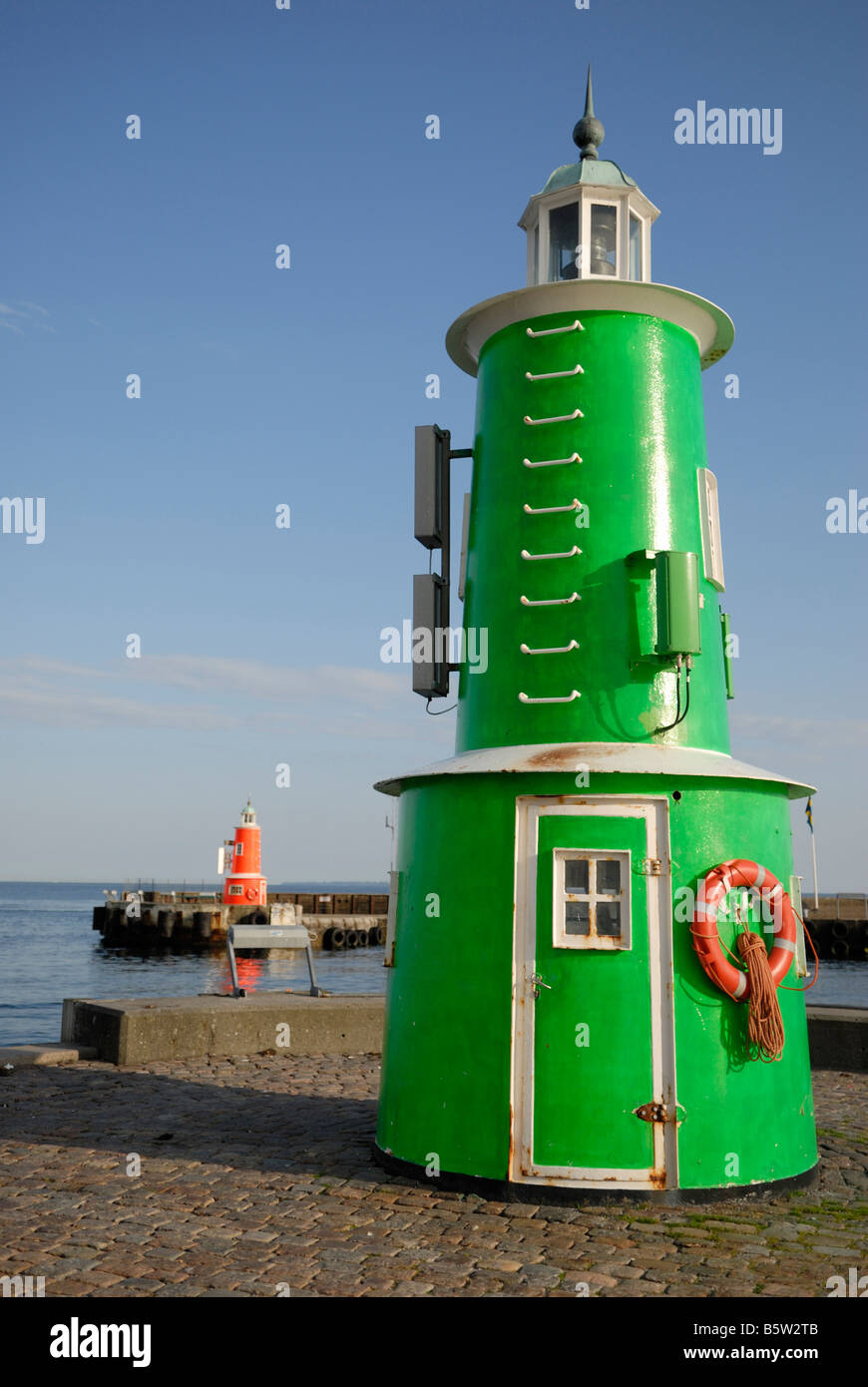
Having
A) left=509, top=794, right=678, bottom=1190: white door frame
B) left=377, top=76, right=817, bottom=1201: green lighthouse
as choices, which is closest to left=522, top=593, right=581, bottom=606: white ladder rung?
left=377, top=76, right=817, bottom=1201: green lighthouse

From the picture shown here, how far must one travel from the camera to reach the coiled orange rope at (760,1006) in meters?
7.85

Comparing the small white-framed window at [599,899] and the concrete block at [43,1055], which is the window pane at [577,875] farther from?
the concrete block at [43,1055]

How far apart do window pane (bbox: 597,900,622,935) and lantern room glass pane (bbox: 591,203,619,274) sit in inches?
211

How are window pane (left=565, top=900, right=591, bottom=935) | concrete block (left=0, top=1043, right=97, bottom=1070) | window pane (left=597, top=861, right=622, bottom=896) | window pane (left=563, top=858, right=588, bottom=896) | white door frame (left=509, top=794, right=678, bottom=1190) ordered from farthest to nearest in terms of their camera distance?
concrete block (left=0, top=1043, right=97, bottom=1070) → window pane (left=565, top=900, right=591, bottom=935) → window pane (left=563, top=858, right=588, bottom=896) → window pane (left=597, top=861, right=622, bottom=896) → white door frame (left=509, top=794, right=678, bottom=1190)

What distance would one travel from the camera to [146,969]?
54.4m

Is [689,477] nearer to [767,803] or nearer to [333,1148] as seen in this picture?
[767,803]

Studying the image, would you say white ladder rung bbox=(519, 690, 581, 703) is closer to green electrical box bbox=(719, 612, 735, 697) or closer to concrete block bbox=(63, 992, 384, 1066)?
green electrical box bbox=(719, 612, 735, 697)

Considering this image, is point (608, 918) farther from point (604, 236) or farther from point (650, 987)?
point (604, 236)

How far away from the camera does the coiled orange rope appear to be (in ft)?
25.7

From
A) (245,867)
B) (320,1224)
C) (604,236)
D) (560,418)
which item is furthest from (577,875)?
(245,867)

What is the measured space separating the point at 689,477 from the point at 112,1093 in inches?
323

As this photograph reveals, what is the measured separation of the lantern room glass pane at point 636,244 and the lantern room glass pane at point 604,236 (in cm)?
20
